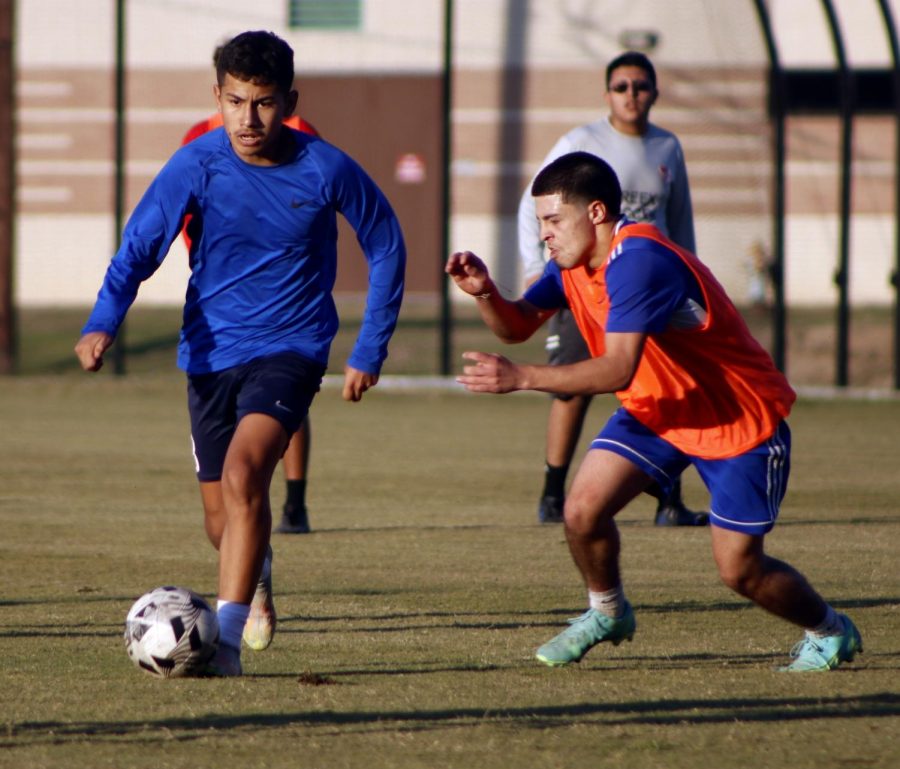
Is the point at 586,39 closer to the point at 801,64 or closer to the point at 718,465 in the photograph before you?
the point at 801,64

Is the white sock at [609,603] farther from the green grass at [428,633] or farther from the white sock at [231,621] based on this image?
the white sock at [231,621]

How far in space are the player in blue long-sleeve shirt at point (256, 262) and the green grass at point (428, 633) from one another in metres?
0.66

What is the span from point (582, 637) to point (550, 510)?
11.2 ft

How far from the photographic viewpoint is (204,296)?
540 cm

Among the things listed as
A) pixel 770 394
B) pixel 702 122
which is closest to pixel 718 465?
pixel 770 394

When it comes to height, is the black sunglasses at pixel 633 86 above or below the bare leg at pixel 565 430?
above

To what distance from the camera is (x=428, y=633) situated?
18.3 ft

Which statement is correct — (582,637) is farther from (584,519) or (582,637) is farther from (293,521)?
(293,521)

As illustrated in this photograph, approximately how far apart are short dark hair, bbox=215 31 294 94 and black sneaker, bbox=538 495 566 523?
3703 mm

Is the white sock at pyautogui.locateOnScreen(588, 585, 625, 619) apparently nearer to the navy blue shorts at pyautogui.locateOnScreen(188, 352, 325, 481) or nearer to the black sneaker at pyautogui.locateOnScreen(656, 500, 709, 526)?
the navy blue shorts at pyautogui.locateOnScreen(188, 352, 325, 481)

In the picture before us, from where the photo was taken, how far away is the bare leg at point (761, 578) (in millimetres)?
4922

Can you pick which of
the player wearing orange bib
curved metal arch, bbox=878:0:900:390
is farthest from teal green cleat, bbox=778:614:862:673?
curved metal arch, bbox=878:0:900:390

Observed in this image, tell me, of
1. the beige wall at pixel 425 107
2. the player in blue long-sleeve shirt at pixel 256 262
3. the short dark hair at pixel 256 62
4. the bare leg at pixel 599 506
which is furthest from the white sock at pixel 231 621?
the beige wall at pixel 425 107

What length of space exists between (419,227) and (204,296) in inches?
682
